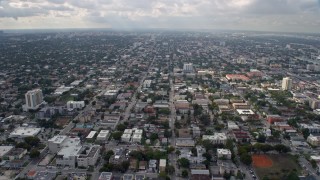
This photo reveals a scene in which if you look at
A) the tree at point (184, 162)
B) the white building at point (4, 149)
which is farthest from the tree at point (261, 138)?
the white building at point (4, 149)

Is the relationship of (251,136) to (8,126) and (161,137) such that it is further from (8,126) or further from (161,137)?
(8,126)

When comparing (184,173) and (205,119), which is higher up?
(205,119)

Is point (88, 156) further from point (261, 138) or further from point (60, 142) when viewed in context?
point (261, 138)

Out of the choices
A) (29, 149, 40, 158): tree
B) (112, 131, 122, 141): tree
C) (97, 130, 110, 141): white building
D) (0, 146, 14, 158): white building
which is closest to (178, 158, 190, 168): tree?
(112, 131, 122, 141): tree

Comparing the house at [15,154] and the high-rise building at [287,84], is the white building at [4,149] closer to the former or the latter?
the house at [15,154]

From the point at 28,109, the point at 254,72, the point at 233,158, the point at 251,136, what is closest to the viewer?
the point at 233,158

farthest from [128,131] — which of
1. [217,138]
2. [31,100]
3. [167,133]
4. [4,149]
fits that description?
[31,100]

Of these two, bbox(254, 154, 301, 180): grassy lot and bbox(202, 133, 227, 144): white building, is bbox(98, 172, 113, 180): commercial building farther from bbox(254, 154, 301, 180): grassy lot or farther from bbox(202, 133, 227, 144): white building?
bbox(254, 154, 301, 180): grassy lot

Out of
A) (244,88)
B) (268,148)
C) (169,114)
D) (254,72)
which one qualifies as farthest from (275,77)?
(268,148)
